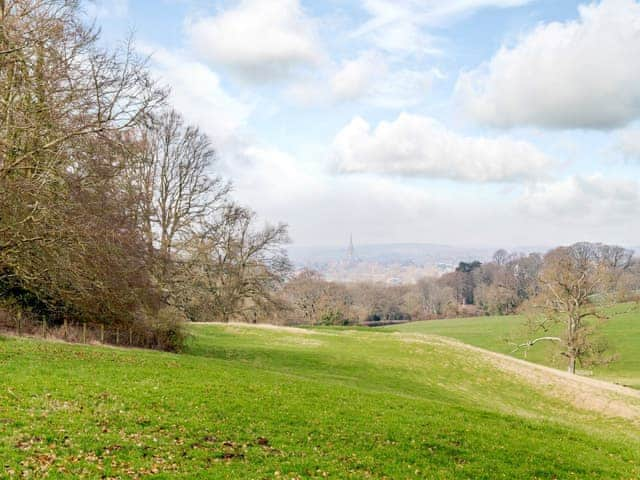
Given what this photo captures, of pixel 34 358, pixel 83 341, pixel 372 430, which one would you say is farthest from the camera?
pixel 83 341

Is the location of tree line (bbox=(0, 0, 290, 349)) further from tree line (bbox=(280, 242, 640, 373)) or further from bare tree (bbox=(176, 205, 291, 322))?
tree line (bbox=(280, 242, 640, 373))

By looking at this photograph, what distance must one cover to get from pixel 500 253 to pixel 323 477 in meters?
171

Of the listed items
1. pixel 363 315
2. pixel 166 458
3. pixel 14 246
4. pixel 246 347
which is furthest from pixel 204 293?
pixel 363 315

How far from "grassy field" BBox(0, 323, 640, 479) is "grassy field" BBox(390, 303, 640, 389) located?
30.8 m

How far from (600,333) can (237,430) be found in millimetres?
55554

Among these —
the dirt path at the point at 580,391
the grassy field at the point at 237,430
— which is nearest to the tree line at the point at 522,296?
the dirt path at the point at 580,391

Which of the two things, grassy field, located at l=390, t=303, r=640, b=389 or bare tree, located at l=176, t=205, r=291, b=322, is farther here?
grassy field, located at l=390, t=303, r=640, b=389

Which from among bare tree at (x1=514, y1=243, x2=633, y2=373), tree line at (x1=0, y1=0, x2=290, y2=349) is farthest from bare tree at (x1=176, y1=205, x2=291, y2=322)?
bare tree at (x1=514, y1=243, x2=633, y2=373)

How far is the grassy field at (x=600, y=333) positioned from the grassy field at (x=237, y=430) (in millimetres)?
30751

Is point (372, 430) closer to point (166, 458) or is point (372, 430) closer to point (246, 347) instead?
point (166, 458)

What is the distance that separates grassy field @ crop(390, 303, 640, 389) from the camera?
49.9m

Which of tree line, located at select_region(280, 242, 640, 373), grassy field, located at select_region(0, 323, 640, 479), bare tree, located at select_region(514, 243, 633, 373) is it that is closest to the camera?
grassy field, located at select_region(0, 323, 640, 479)

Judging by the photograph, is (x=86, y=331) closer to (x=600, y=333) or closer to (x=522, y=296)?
(x=600, y=333)

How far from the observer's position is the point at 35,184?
17656 mm
